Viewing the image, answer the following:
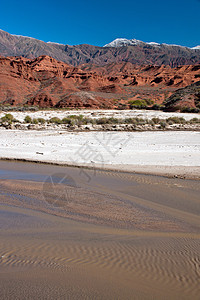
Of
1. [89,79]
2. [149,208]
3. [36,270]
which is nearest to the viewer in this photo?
[36,270]

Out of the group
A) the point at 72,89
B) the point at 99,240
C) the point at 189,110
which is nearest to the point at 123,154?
the point at 99,240

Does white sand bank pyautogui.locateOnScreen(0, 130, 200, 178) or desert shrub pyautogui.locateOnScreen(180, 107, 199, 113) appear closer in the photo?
white sand bank pyautogui.locateOnScreen(0, 130, 200, 178)

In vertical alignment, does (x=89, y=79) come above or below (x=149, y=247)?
above

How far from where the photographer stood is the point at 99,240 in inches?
170

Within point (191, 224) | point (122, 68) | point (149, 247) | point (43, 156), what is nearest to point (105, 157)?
point (43, 156)

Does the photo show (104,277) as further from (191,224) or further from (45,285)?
(191,224)

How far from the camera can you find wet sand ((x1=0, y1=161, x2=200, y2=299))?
10.3 ft

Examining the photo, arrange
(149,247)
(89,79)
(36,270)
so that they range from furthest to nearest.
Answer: (89,79), (149,247), (36,270)

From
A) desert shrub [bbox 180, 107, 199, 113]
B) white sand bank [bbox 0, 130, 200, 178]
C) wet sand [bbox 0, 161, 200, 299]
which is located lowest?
wet sand [bbox 0, 161, 200, 299]

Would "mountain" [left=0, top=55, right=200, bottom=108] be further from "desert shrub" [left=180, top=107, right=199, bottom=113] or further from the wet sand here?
the wet sand

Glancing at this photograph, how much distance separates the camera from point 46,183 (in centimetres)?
771

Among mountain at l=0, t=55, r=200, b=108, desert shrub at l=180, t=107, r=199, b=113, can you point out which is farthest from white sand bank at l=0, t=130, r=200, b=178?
mountain at l=0, t=55, r=200, b=108

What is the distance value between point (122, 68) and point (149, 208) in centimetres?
16574

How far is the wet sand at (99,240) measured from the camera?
10.3 feet
